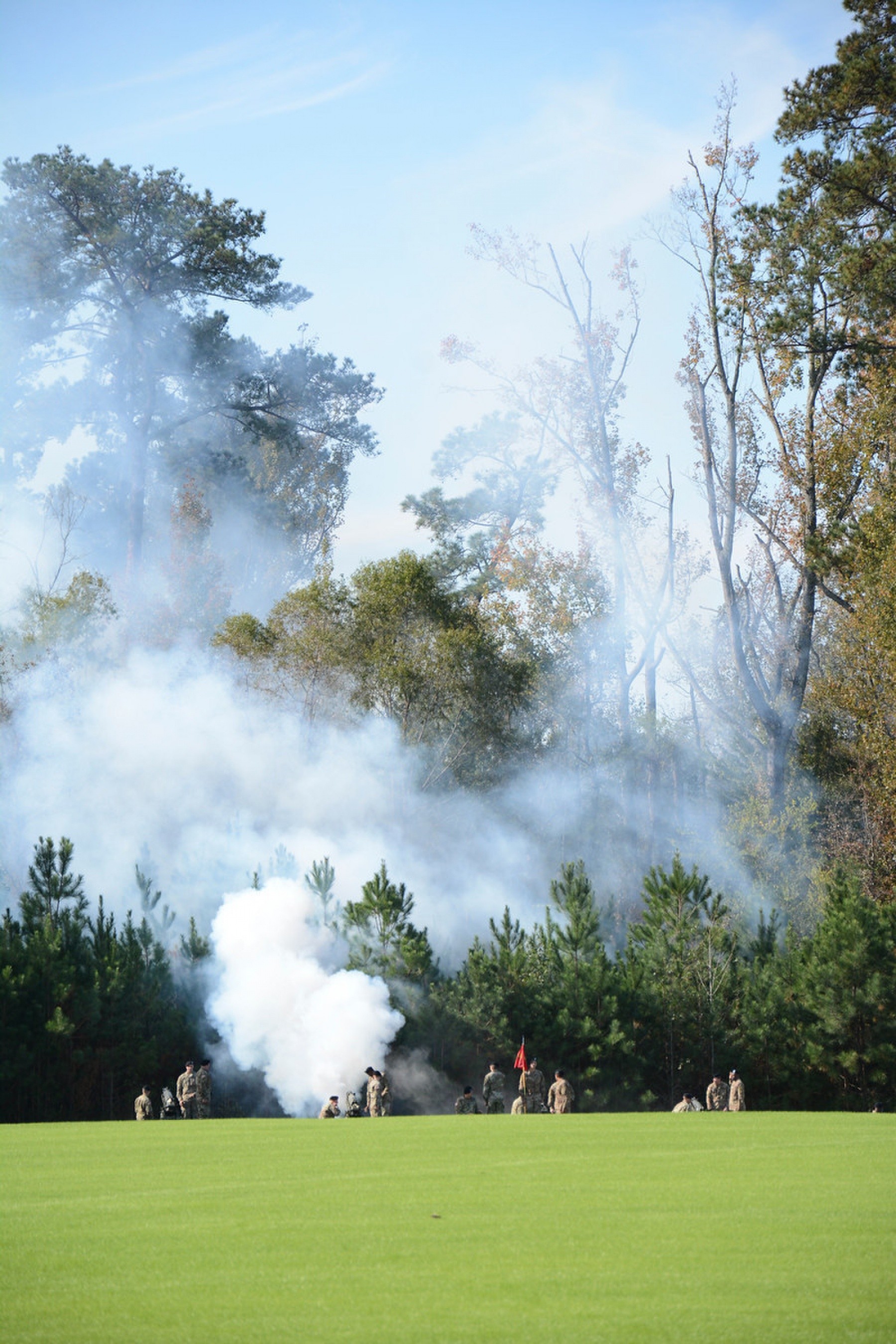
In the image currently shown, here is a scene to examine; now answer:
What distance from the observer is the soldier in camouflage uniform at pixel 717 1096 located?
85.2 feet

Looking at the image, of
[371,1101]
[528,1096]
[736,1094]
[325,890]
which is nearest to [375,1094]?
[371,1101]

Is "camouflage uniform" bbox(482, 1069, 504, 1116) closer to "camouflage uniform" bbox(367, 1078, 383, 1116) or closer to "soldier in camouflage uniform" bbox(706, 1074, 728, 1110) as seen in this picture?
"camouflage uniform" bbox(367, 1078, 383, 1116)

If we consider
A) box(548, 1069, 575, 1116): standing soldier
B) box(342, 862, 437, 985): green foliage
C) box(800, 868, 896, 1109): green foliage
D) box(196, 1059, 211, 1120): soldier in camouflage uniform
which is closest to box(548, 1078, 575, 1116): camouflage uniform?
box(548, 1069, 575, 1116): standing soldier

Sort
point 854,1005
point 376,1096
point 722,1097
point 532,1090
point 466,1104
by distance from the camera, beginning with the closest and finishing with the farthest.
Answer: point 376,1096 → point 532,1090 → point 466,1104 → point 722,1097 → point 854,1005

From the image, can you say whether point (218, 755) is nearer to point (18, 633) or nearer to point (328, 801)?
point (328, 801)

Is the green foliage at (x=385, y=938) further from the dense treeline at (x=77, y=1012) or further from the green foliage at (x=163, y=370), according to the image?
the green foliage at (x=163, y=370)

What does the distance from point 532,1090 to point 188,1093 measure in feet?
20.7

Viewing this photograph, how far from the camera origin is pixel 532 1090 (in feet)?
83.1

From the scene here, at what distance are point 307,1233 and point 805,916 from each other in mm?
29576

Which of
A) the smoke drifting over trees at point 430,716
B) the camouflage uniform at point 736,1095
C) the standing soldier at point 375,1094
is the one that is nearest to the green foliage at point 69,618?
the smoke drifting over trees at point 430,716

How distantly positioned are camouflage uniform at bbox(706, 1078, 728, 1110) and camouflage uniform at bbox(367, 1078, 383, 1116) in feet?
20.4

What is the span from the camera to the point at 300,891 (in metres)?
30.0

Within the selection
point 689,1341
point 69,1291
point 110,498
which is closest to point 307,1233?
point 69,1291

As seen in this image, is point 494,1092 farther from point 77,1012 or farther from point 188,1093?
point 77,1012
